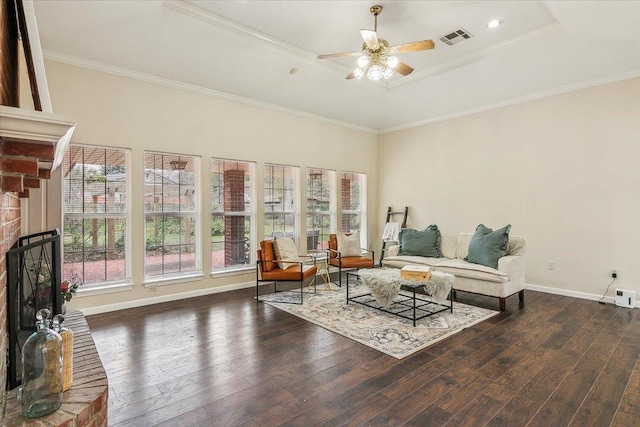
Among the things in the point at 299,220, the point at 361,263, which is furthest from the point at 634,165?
the point at 299,220

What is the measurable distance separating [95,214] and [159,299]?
55.1 inches

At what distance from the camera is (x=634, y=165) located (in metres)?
4.41

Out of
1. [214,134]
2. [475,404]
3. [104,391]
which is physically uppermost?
[214,134]

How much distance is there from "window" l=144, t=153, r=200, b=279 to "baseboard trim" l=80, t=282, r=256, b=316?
0.32m

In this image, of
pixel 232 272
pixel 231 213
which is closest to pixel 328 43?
pixel 231 213

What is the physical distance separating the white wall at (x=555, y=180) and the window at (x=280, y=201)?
2.76 metres

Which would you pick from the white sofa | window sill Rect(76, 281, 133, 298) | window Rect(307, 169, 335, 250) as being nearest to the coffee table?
the white sofa

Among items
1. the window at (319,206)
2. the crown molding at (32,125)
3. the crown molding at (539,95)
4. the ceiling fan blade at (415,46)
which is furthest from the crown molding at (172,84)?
the crown molding at (32,125)

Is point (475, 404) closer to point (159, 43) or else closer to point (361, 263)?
point (361, 263)

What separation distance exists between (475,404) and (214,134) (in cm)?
467

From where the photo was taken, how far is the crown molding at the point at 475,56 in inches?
158

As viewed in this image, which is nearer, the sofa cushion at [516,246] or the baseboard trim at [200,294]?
the baseboard trim at [200,294]

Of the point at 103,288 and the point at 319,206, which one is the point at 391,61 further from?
the point at 103,288

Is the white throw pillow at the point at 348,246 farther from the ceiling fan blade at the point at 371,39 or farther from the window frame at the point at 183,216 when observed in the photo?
the ceiling fan blade at the point at 371,39
